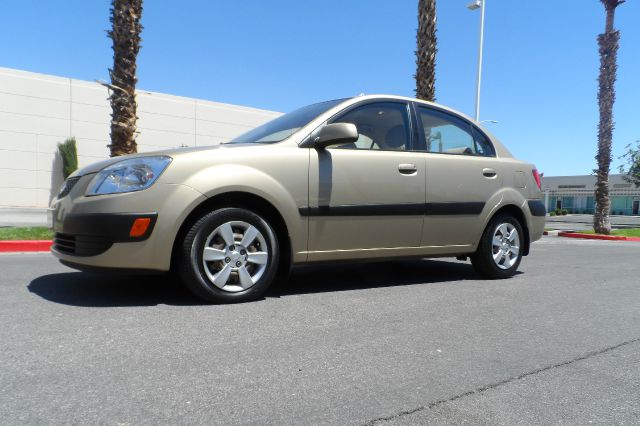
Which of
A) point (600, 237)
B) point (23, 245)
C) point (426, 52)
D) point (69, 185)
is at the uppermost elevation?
point (426, 52)

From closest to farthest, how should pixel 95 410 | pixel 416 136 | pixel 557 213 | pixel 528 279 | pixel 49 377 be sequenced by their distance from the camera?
pixel 95 410 → pixel 49 377 → pixel 416 136 → pixel 528 279 → pixel 557 213

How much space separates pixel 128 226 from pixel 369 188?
1.91m

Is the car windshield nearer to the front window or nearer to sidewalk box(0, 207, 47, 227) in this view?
the front window

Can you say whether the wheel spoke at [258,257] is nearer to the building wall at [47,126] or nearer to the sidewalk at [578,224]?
the building wall at [47,126]

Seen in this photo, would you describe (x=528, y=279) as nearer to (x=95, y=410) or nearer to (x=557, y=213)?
(x=95, y=410)

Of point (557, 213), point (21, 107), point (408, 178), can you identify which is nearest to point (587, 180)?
point (557, 213)

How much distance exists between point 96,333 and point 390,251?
2445 mm

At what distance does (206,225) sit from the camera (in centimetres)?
327

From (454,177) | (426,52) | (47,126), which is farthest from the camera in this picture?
(47,126)

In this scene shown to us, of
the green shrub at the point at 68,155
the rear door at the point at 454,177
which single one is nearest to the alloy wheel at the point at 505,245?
the rear door at the point at 454,177

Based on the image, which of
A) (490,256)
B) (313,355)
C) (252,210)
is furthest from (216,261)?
(490,256)

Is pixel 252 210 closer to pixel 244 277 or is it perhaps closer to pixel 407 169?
pixel 244 277

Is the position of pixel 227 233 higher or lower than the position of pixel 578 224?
higher

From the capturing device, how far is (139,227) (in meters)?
3.11
